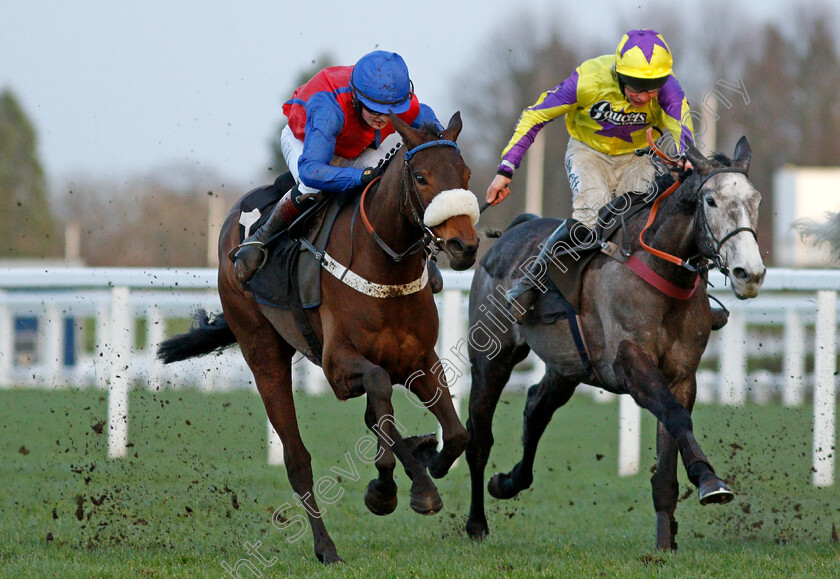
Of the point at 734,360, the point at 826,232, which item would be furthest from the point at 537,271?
the point at 734,360

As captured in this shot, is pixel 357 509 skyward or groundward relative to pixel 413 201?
groundward

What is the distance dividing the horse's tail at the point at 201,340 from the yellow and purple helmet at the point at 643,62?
106 inches

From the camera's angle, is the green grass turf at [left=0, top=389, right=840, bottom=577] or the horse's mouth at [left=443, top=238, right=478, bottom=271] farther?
the green grass turf at [left=0, top=389, right=840, bottom=577]

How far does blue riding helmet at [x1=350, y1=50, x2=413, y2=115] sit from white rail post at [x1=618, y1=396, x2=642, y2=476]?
368 centimetres

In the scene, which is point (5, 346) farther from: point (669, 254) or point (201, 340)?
point (669, 254)

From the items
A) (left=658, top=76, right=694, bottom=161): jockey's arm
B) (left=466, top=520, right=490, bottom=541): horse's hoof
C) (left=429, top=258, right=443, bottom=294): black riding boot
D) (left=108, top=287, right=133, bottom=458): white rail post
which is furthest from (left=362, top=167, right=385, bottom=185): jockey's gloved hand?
(left=108, top=287, right=133, bottom=458): white rail post

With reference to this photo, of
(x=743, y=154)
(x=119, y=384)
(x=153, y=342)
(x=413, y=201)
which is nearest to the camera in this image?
(x=413, y=201)

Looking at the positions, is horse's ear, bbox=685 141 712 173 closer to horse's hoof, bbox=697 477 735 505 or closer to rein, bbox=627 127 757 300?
rein, bbox=627 127 757 300

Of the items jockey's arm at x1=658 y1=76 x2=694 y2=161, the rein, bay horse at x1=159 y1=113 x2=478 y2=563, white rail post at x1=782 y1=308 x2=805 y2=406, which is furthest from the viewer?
white rail post at x1=782 y1=308 x2=805 y2=406

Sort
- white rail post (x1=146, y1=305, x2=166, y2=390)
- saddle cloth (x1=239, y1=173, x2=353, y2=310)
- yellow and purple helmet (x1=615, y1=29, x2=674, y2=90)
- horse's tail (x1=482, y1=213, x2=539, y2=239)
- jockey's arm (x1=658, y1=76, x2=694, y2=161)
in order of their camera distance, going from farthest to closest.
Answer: white rail post (x1=146, y1=305, x2=166, y2=390), horse's tail (x1=482, y1=213, x2=539, y2=239), jockey's arm (x1=658, y1=76, x2=694, y2=161), yellow and purple helmet (x1=615, y1=29, x2=674, y2=90), saddle cloth (x1=239, y1=173, x2=353, y2=310)

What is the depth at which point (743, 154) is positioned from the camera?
464 cm

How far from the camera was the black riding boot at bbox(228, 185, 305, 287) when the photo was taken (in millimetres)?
5145

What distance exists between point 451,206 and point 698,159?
1.30 meters

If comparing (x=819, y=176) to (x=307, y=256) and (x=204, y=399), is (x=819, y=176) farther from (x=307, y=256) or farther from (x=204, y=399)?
(x=307, y=256)
